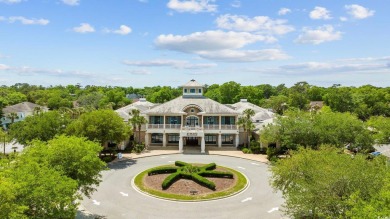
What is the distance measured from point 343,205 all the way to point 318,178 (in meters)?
2.43

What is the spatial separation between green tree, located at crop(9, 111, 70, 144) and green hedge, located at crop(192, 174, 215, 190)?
73.4ft

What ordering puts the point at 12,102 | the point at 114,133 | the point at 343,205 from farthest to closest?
the point at 12,102 < the point at 114,133 < the point at 343,205

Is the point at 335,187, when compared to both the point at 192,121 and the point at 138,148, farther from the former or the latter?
the point at 192,121

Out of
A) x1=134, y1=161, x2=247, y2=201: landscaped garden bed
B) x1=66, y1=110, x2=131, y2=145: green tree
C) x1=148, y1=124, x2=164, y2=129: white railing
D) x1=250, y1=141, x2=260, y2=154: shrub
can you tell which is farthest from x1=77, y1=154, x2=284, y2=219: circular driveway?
x1=148, y1=124, x2=164, y2=129: white railing

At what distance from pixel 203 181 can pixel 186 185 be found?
6.71 ft

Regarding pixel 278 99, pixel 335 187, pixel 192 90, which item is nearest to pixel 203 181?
pixel 335 187

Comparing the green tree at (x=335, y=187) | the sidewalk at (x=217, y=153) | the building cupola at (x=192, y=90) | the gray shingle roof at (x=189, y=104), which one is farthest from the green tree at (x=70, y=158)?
the building cupola at (x=192, y=90)

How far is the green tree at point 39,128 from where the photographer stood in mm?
40719

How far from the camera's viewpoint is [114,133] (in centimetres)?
4253

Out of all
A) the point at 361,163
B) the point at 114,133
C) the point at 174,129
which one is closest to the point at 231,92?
the point at 174,129

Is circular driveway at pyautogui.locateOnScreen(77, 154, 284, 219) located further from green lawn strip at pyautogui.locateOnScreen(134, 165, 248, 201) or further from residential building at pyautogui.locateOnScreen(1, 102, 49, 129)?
residential building at pyautogui.locateOnScreen(1, 102, 49, 129)

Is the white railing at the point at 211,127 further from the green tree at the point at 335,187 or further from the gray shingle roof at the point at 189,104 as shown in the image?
the green tree at the point at 335,187

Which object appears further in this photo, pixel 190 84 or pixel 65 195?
pixel 190 84

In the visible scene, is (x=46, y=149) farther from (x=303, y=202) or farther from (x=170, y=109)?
(x=170, y=109)
